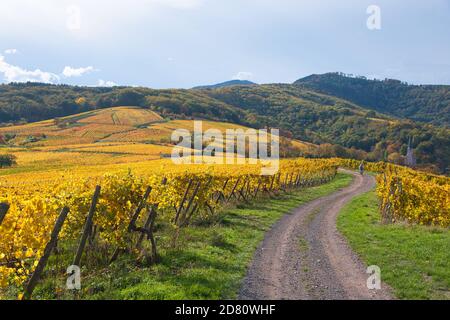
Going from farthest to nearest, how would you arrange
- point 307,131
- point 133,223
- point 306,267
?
1. point 307,131
2. point 306,267
3. point 133,223

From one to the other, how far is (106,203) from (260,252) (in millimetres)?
6342

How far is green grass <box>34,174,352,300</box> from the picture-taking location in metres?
9.77

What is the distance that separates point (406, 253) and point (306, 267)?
4.30 m

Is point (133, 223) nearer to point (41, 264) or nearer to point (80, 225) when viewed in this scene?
point (80, 225)

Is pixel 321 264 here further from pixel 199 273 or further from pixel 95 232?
pixel 95 232

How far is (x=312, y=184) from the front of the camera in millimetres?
46031

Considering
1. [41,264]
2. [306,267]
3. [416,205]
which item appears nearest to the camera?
[41,264]

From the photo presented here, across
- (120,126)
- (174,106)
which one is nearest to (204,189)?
(120,126)

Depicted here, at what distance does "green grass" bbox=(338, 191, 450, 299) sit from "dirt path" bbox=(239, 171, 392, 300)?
593mm

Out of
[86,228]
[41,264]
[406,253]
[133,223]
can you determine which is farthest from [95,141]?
[41,264]

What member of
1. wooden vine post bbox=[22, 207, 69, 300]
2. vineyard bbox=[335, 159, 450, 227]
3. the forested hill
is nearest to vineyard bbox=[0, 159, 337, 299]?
wooden vine post bbox=[22, 207, 69, 300]

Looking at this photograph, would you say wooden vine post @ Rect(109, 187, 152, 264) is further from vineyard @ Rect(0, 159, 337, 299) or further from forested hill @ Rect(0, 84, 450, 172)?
forested hill @ Rect(0, 84, 450, 172)

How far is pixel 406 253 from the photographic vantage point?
559 inches

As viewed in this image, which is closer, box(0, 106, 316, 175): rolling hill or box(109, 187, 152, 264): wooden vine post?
box(109, 187, 152, 264): wooden vine post
